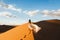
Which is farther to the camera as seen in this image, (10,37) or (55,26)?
(55,26)

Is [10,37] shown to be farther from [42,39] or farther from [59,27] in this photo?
[59,27]

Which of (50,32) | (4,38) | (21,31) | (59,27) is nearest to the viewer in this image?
(21,31)

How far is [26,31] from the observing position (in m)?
6.01

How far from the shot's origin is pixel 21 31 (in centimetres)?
632

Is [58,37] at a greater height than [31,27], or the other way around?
[31,27]

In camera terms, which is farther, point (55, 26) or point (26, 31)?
point (55, 26)

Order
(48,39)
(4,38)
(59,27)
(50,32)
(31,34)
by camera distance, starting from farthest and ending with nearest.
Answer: (59,27), (50,32), (48,39), (4,38), (31,34)

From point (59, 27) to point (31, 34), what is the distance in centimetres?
345

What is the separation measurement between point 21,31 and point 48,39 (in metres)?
1.67

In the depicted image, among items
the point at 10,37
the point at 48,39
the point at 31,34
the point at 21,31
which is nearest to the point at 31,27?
the point at 31,34

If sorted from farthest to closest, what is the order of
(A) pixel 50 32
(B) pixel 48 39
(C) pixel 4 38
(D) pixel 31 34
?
(A) pixel 50 32 → (B) pixel 48 39 → (C) pixel 4 38 → (D) pixel 31 34

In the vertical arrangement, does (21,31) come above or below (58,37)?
above

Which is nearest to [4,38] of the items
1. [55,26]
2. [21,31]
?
[21,31]

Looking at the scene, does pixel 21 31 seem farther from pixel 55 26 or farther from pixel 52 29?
pixel 55 26
